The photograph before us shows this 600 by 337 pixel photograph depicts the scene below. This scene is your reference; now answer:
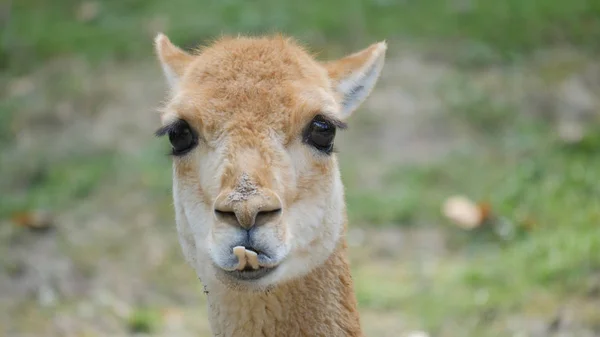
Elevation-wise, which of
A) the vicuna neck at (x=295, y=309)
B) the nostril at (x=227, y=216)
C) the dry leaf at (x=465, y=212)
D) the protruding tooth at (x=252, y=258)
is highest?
the nostril at (x=227, y=216)

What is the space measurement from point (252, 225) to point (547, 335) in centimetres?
391

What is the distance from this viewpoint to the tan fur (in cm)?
397

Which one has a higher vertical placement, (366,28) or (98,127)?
(366,28)

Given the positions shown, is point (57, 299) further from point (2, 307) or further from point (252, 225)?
point (252, 225)

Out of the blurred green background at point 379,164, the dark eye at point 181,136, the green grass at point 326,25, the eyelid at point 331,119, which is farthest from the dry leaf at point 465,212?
the dark eye at point 181,136

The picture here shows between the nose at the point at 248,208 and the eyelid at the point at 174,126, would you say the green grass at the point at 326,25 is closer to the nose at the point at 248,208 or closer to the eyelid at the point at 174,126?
the eyelid at the point at 174,126

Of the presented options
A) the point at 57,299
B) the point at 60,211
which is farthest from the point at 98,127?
the point at 57,299

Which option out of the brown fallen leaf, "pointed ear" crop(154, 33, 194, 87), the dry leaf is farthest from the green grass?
"pointed ear" crop(154, 33, 194, 87)

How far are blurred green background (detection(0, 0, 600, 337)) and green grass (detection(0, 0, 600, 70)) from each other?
3 cm

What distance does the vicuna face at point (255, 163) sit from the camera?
388cm

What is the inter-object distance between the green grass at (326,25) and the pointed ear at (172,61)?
23.6ft

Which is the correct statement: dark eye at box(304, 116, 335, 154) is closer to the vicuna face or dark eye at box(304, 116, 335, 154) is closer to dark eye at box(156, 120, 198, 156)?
the vicuna face

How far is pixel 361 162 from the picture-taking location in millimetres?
10852

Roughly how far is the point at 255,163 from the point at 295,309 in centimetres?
74
